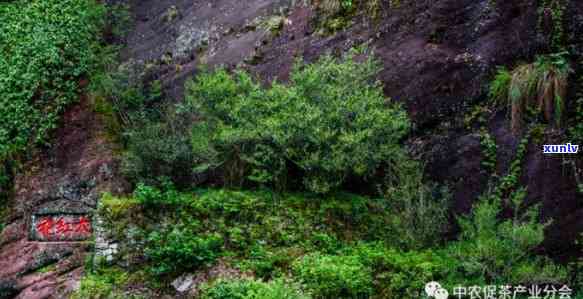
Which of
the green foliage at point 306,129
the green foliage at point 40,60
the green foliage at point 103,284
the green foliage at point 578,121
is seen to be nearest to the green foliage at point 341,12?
the green foliage at point 306,129

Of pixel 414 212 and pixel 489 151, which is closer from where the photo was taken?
pixel 414 212

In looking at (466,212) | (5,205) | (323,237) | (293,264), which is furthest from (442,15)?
(5,205)

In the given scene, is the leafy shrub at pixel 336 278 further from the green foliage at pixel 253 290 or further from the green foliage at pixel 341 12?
the green foliage at pixel 341 12

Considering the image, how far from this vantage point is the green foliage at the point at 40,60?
15883 millimetres

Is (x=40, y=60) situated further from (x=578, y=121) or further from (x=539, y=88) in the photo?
(x=578, y=121)

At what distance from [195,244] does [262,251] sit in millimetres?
1002

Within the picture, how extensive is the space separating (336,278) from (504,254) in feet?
7.18

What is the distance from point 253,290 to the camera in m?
9.09

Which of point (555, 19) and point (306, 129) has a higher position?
point (555, 19)

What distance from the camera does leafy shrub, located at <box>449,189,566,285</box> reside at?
28.2 ft

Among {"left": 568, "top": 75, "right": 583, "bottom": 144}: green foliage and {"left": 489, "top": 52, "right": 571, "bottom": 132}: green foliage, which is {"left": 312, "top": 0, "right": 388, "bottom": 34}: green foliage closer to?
{"left": 489, "top": 52, "right": 571, "bottom": 132}: green foliage

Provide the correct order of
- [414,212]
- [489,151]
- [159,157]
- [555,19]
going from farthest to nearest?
1. [159,157]
2. [555,19]
3. [489,151]
4. [414,212]

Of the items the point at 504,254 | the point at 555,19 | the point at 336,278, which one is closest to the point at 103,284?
the point at 336,278

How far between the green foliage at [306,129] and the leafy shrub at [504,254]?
2.07 m
